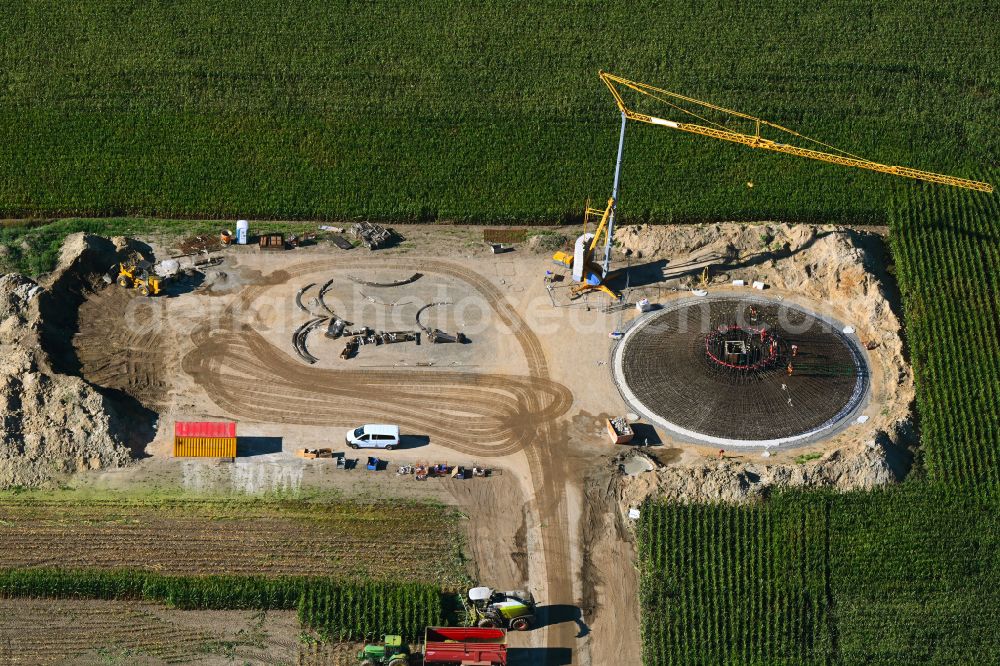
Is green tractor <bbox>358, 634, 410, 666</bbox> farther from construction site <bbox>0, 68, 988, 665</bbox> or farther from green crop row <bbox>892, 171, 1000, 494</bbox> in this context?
green crop row <bbox>892, 171, 1000, 494</bbox>

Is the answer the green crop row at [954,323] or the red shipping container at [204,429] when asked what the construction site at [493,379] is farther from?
the green crop row at [954,323]

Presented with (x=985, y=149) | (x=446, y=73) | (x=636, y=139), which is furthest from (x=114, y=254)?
(x=985, y=149)

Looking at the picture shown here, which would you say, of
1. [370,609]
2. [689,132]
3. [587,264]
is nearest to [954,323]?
[689,132]

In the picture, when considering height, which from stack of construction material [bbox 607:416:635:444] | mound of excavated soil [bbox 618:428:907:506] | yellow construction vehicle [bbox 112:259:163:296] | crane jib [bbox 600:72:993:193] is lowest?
mound of excavated soil [bbox 618:428:907:506]

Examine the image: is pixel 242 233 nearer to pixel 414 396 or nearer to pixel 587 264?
pixel 414 396

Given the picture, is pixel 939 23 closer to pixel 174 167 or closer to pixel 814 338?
pixel 814 338

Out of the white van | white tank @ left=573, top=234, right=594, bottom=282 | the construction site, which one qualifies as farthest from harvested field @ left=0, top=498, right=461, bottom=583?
white tank @ left=573, top=234, right=594, bottom=282
